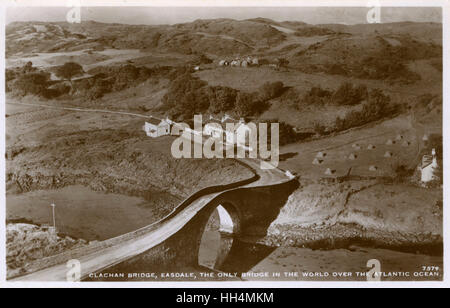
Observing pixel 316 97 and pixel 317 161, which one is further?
pixel 316 97

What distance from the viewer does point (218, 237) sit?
73.3 feet

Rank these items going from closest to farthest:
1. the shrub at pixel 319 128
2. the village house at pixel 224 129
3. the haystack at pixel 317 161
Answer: the village house at pixel 224 129, the haystack at pixel 317 161, the shrub at pixel 319 128

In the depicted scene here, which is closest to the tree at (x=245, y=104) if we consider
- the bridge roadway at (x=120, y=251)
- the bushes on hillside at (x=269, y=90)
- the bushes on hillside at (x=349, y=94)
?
the bushes on hillside at (x=269, y=90)

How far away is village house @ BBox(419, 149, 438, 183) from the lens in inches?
839

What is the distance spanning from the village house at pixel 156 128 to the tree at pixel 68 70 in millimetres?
4196

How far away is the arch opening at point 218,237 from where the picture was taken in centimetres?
2091

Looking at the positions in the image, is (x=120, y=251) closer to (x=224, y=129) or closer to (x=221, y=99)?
(x=224, y=129)

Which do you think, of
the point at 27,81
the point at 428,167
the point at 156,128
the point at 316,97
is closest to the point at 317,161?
the point at 316,97

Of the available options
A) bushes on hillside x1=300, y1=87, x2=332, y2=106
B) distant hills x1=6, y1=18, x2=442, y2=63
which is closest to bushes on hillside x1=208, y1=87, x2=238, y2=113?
distant hills x1=6, y1=18, x2=442, y2=63

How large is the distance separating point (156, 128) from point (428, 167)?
12.7 metres

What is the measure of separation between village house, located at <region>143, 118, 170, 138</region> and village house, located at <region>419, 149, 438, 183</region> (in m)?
12.0

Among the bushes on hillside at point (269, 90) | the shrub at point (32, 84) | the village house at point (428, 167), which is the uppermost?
the shrub at point (32, 84)

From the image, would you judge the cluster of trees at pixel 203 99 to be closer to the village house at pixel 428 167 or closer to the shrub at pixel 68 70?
the shrub at pixel 68 70

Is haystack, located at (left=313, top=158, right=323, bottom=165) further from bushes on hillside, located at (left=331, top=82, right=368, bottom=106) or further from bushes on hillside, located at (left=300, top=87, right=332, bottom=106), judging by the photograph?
bushes on hillside, located at (left=331, top=82, right=368, bottom=106)
